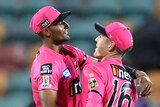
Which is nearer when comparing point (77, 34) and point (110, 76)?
point (110, 76)

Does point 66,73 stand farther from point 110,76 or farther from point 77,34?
point 77,34

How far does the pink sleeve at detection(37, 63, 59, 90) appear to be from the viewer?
562 cm

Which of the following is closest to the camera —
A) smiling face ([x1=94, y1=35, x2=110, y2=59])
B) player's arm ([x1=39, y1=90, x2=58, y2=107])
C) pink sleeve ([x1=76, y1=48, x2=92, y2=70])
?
player's arm ([x1=39, y1=90, x2=58, y2=107])

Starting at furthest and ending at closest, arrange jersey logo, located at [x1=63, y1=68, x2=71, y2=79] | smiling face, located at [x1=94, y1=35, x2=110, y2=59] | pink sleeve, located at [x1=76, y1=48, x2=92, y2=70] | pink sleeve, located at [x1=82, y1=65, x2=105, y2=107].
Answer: pink sleeve, located at [x1=76, y1=48, x2=92, y2=70] → jersey logo, located at [x1=63, y1=68, x2=71, y2=79] → smiling face, located at [x1=94, y1=35, x2=110, y2=59] → pink sleeve, located at [x1=82, y1=65, x2=105, y2=107]

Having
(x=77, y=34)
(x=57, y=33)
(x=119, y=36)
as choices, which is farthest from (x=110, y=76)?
(x=77, y=34)

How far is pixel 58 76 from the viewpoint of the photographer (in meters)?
5.75

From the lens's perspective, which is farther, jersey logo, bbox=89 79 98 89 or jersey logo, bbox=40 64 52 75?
jersey logo, bbox=40 64 52 75

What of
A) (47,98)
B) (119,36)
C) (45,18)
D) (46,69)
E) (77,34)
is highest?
(77,34)

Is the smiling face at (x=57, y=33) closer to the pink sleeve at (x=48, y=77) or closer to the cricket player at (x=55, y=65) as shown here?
the cricket player at (x=55, y=65)

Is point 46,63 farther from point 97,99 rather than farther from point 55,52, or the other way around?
point 97,99

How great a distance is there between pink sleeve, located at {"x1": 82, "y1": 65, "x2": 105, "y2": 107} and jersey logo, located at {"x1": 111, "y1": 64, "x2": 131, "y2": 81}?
18 cm

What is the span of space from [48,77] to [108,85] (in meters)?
0.48

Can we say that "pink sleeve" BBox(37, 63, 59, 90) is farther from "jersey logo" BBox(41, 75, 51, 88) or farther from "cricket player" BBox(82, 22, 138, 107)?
"cricket player" BBox(82, 22, 138, 107)

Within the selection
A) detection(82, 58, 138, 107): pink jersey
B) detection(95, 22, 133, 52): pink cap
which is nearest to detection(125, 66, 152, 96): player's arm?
detection(82, 58, 138, 107): pink jersey
